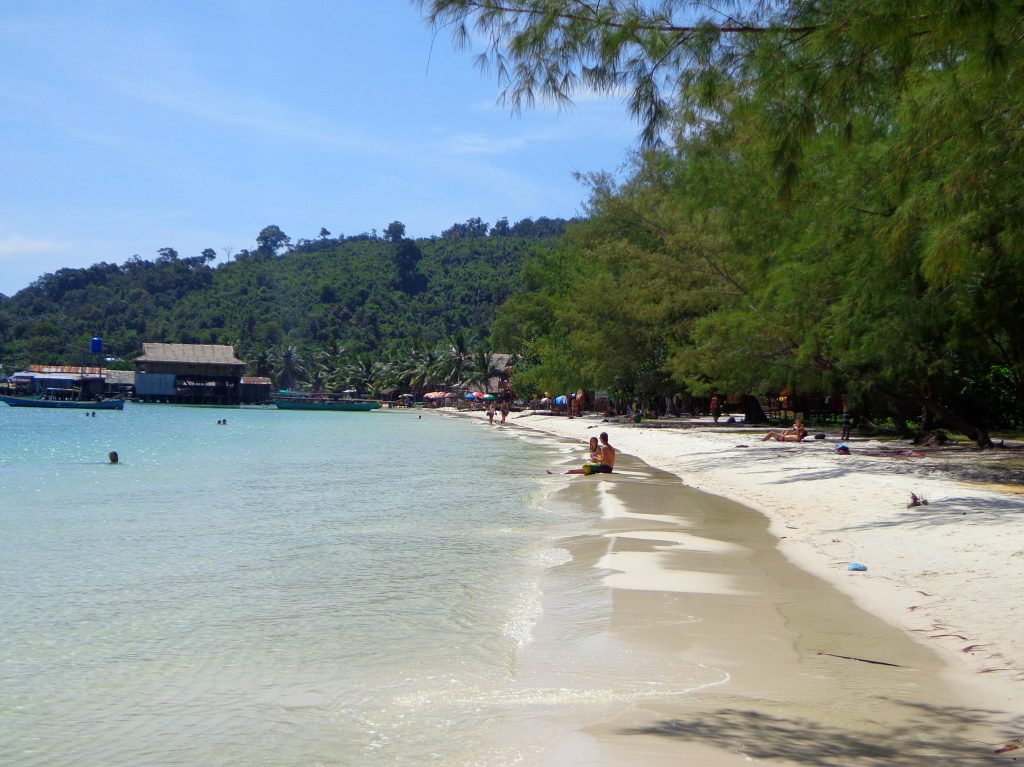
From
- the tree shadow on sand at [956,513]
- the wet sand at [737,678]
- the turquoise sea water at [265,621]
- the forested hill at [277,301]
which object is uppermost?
the forested hill at [277,301]

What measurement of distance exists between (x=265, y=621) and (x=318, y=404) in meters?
94.3

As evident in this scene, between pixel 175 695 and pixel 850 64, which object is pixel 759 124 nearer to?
pixel 850 64

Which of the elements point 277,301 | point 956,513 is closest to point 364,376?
point 277,301

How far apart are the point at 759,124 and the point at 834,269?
1330cm

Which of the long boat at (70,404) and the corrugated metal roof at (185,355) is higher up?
the corrugated metal roof at (185,355)

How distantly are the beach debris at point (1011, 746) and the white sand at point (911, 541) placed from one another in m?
0.68

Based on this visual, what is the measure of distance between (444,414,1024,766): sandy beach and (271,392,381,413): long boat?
276ft

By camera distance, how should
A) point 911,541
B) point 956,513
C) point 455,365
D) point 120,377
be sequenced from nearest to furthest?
point 911,541 < point 956,513 < point 455,365 < point 120,377

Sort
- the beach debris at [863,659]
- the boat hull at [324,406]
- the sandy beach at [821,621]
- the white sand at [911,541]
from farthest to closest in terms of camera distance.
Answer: the boat hull at [324,406] < the white sand at [911,541] < the beach debris at [863,659] < the sandy beach at [821,621]

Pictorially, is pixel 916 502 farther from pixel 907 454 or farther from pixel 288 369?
pixel 288 369

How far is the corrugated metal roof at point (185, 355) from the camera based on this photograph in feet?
329

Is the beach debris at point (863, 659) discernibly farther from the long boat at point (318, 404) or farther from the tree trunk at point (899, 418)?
the long boat at point (318, 404)

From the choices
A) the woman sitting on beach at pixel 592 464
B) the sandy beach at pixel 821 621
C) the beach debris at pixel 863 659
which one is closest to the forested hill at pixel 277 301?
the woman sitting on beach at pixel 592 464

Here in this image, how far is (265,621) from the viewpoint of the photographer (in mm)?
8672
